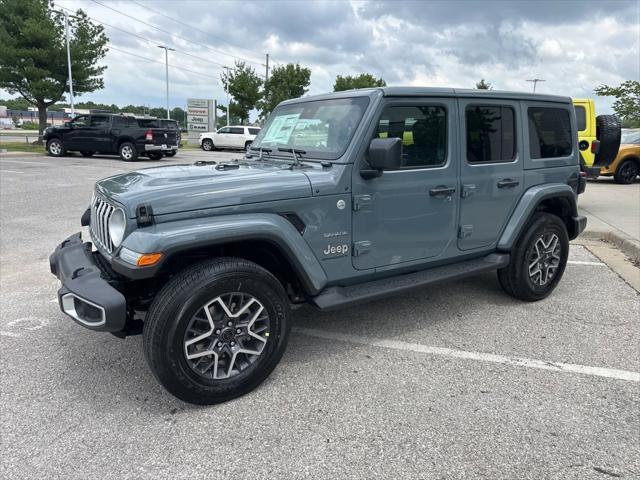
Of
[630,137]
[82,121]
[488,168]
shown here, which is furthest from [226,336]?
[82,121]

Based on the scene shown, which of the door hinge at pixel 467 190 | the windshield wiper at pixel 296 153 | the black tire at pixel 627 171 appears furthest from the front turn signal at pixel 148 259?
the black tire at pixel 627 171

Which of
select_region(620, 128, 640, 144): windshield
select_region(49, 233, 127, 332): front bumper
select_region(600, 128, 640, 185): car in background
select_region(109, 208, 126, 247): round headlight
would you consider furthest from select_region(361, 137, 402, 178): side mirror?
select_region(620, 128, 640, 144): windshield

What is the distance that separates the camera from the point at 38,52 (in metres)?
22.2

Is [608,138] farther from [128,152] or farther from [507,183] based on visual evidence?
[128,152]

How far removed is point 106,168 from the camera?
15.5 m

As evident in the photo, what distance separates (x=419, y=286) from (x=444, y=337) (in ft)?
1.70

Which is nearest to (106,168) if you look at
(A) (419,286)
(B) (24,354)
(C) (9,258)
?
(C) (9,258)

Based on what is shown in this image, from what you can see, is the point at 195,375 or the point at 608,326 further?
the point at 608,326

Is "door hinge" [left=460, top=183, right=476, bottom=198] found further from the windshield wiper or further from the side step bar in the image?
the windshield wiper

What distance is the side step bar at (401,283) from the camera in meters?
3.22

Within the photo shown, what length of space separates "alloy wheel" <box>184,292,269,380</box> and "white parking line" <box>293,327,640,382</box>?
0.94 meters

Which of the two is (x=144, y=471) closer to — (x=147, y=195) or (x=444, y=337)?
(x=147, y=195)

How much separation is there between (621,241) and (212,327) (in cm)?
633

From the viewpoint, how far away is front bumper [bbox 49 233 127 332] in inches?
101
